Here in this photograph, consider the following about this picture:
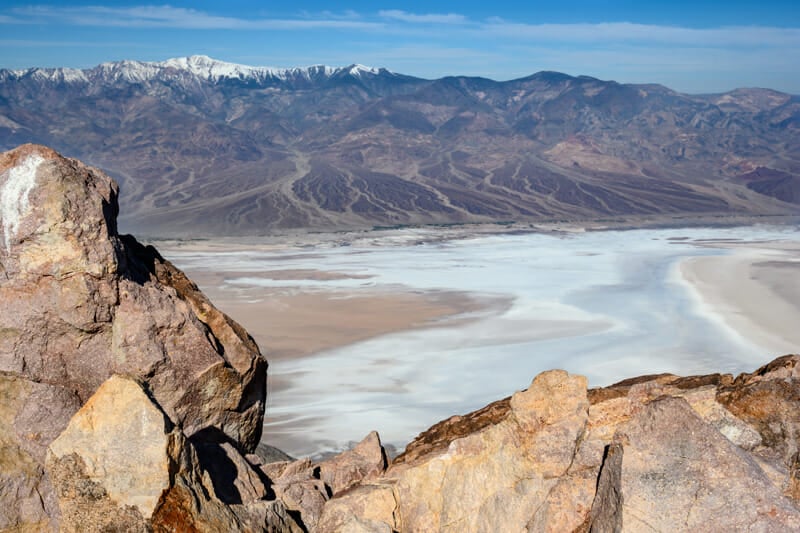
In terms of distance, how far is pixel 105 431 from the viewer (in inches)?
153

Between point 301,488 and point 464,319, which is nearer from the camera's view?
point 301,488

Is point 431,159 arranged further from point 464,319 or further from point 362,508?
point 362,508

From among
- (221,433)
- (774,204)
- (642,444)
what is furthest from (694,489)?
(774,204)

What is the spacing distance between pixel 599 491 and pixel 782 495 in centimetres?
86

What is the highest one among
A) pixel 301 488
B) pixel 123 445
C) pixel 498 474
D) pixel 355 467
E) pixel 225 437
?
pixel 123 445

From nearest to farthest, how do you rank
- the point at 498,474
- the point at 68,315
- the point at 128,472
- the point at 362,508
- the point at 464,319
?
the point at 128,472 < the point at 498,474 < the point at 362,508 < the point at 68,315 < the point at 464,319

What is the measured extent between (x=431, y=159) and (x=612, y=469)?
119223 millimetres

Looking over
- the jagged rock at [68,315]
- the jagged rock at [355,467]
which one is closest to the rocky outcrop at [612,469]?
the jagged rock at [355,467]

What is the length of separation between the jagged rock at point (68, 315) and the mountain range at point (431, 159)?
176 ft

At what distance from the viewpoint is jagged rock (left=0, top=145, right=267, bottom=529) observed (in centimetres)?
499

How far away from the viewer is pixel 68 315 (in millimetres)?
5250

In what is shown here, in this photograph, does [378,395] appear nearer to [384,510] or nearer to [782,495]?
[384,510]

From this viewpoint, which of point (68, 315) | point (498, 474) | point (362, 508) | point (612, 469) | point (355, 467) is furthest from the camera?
point (355, 467)

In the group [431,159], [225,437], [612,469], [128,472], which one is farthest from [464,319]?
[431,159]
